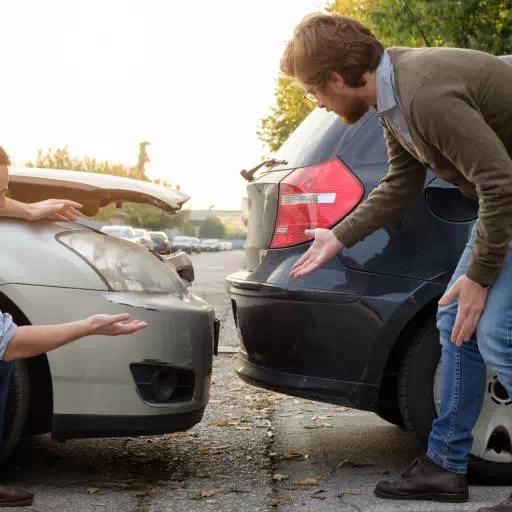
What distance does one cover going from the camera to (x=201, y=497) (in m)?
3.94

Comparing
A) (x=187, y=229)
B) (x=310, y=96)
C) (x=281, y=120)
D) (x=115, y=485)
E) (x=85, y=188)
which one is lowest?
(x=187, y=229)

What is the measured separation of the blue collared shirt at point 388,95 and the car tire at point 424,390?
3.11 ft

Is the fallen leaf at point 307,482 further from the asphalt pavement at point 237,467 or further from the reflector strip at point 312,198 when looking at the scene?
the reflector strip at point 312,198

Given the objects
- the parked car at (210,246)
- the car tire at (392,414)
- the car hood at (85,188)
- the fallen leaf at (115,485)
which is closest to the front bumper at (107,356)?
the fallen leaf at (115,485)

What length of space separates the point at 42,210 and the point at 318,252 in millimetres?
1071

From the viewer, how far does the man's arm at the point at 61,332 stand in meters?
3.16

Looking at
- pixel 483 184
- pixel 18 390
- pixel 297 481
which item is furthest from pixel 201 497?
pixel 483 184

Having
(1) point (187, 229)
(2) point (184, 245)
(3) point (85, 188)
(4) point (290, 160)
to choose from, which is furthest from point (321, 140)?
(1) point (187, 229)

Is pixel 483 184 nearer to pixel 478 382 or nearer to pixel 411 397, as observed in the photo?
pixel 478 382

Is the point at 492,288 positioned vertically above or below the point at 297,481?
above

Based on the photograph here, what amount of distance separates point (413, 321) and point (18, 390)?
1502 millimetres

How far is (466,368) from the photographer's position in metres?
3.70

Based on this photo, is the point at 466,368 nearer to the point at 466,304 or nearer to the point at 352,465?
the point at 466,304

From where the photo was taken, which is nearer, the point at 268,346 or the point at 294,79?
the point at 294,79
